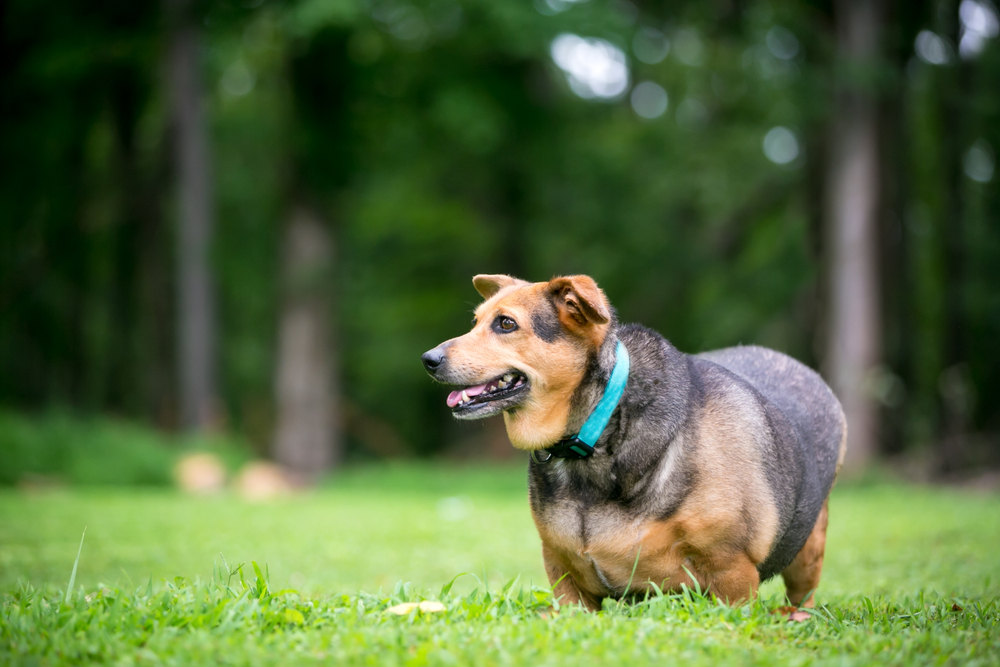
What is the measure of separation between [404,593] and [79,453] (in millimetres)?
12054

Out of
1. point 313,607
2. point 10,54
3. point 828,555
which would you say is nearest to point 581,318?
point 313,607

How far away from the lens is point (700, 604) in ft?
12.3

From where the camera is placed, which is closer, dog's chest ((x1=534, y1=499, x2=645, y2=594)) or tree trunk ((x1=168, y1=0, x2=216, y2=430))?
dog's chest ((x1=534, y1=499, x2=645, y2=594))

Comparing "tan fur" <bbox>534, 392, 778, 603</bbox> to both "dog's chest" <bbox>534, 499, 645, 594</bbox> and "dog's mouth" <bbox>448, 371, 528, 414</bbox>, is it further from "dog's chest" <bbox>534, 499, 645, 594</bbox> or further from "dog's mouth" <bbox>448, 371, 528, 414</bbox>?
"dog's mouth" <bbox>448, 371, 528, 414</bbox>

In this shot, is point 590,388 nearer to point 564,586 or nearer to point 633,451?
point 633,451

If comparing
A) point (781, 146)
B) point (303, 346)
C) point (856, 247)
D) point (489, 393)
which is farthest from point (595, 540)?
point (781, 146)

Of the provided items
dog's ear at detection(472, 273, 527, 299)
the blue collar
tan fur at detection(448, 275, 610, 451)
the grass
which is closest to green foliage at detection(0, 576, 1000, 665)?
the grass

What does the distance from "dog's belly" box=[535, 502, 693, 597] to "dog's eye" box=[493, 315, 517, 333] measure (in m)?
0.95

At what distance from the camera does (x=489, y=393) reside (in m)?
4.34

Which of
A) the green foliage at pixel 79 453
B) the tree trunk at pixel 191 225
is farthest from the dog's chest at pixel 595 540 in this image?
the tree trunk at pixel 191 225

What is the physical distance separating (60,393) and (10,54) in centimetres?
1726

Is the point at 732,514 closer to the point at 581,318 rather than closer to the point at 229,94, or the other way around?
the point at 581,318

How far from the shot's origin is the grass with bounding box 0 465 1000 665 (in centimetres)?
313

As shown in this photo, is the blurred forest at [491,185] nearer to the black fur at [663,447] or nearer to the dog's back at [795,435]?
the dog's back at [795,435]
